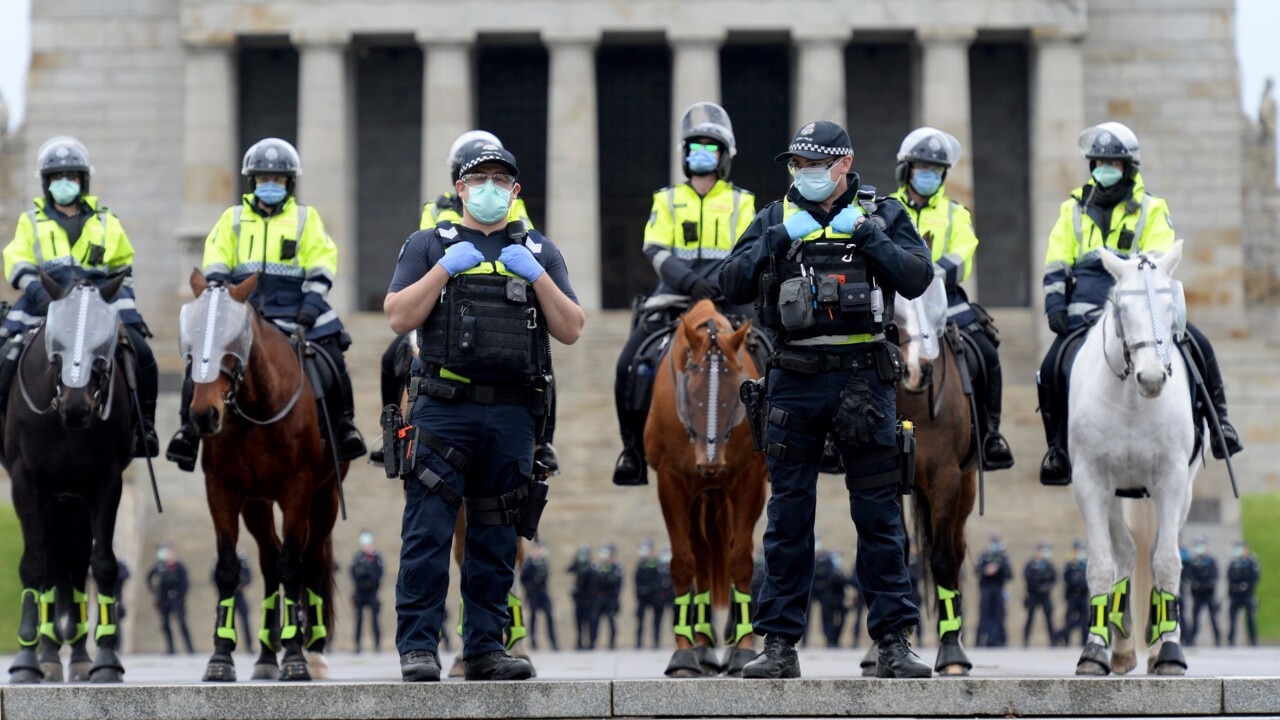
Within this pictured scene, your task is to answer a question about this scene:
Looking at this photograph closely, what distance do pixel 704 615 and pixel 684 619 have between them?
197mm

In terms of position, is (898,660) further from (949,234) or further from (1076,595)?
(1076,595)

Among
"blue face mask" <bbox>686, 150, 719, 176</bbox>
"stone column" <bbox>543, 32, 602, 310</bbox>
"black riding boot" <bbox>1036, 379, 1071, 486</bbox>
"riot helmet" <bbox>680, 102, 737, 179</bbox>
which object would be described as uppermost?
"stone column" <bbox>543, 32, 602, 310</bbox>

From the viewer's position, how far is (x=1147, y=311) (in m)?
15.4

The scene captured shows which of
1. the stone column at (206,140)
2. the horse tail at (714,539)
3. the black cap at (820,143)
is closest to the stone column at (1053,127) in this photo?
the stone column at (206,140)

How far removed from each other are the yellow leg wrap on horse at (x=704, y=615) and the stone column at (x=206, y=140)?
140 feet

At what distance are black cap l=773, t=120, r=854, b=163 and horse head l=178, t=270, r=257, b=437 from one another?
4.74 m

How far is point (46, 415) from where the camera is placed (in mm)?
17375

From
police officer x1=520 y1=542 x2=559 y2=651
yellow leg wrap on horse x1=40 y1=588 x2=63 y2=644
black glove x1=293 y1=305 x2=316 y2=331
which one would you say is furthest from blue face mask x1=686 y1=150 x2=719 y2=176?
police officer x1=520 y1=542 x2=559 y2=651

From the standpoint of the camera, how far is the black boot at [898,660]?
42.5ft

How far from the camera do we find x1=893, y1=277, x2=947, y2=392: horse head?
53.1ft

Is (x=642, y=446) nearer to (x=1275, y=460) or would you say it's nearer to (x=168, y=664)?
(x=168, y=664)

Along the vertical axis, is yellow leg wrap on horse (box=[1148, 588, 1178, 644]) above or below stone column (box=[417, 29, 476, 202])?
below

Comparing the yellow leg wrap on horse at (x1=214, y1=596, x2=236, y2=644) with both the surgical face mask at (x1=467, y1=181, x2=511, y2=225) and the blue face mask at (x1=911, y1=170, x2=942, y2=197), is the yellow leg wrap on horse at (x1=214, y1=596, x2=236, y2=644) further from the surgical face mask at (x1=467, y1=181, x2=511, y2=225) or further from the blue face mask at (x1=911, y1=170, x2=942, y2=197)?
the blue face mask at (x1=911, y1=170, x2=942, y2=197)

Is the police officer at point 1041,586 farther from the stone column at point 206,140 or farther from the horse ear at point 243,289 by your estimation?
the stone column at point 206,140
